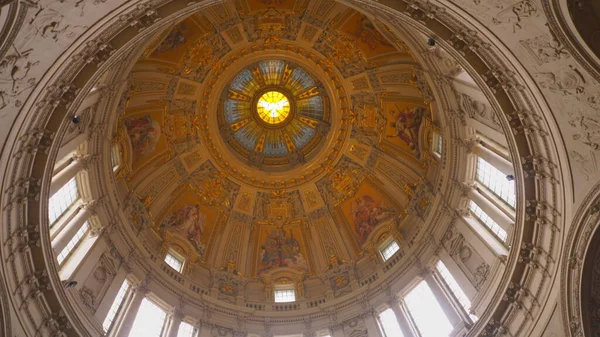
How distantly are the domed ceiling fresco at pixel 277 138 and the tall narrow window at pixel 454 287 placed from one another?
346 centimetres

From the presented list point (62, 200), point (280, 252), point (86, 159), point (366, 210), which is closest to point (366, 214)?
point (366, 210)

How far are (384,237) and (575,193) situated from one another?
15.5m

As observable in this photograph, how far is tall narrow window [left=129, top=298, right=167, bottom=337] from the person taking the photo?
19969mm

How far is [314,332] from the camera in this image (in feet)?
77.4

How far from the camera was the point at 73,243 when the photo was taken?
60.5 ft

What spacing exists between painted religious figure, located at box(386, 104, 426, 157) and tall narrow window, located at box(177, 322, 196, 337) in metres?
15.6

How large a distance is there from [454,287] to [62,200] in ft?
55.0

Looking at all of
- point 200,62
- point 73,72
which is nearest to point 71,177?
point 73,72

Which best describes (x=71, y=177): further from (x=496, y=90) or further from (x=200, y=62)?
(x=496, y=90)

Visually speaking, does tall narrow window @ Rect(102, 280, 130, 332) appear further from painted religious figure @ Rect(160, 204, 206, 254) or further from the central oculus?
the central oculus

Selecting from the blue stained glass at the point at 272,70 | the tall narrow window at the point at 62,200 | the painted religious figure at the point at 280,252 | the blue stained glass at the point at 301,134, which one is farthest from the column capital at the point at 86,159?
the blue stained glass at the point at 301,134

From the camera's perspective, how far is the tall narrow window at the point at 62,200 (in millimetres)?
17261

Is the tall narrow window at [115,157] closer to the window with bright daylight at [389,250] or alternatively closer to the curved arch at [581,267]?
the window with bright daylight at [389,250]

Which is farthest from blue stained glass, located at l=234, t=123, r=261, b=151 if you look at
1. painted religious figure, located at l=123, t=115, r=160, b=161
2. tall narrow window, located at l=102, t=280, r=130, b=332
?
tall narrow window, located at l=102, t=280, r=130, b=332
